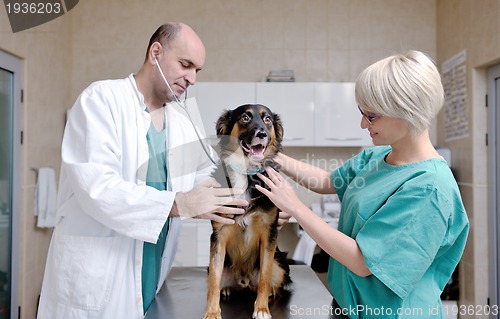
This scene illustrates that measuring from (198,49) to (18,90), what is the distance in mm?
2335

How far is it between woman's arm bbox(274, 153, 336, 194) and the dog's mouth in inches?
5.4

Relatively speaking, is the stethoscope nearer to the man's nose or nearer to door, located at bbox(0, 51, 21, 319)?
the man's nose

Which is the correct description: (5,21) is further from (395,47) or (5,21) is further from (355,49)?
(395,47)

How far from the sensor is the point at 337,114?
3.94m

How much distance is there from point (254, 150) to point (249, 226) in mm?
236

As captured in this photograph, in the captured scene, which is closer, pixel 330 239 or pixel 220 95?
pixel 330 239

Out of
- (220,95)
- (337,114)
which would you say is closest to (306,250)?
(337,114)

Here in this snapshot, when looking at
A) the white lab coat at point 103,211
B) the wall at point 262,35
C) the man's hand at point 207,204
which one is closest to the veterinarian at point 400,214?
the man's hand at point 207,204

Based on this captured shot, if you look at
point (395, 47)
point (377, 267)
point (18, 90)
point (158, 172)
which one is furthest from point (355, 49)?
point (377, 267)

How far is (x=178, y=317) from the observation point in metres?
1.21

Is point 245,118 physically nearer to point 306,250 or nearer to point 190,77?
point 190,77

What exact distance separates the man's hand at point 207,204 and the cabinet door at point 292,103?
107 inches

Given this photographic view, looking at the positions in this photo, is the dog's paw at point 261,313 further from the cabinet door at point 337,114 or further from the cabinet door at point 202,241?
the cabinet door at point 337,114

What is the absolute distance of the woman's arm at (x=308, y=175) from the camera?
1519mm
